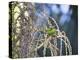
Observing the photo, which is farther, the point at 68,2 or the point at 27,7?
the point at 68,2

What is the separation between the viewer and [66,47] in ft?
7.93

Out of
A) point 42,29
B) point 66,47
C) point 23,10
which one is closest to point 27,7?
point 23,10

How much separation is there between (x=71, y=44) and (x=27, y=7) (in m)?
0.71

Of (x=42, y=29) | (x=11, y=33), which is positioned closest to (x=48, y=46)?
(x=42, y=29)

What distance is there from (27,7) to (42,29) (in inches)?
12.0

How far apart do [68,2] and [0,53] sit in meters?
1.02

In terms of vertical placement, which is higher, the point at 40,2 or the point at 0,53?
the point at 40,2

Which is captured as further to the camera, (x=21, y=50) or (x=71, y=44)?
(x=71, y=44)

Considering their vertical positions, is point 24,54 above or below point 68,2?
below

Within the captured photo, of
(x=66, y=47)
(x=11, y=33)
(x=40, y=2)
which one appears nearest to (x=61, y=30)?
(x=66, y=47)

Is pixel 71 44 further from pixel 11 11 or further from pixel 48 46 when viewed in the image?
pixel 11 11

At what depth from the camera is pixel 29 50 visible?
7.36 ft

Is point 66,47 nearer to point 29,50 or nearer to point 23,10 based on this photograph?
point 29,50

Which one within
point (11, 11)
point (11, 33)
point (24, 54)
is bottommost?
point (24, 54)
